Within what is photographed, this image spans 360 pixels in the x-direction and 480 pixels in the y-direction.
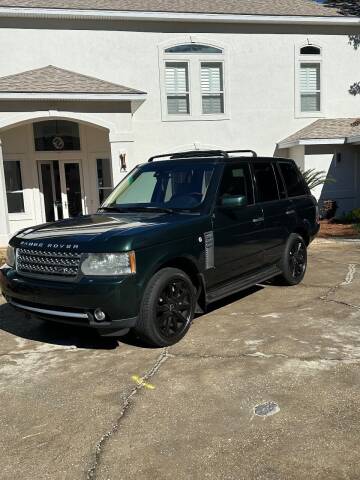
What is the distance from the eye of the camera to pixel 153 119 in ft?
46.5

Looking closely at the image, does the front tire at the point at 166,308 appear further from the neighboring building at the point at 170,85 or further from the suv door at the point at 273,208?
the neighboring building at the point at 170,85

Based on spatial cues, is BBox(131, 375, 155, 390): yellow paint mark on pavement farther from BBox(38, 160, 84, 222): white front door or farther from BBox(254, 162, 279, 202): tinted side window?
BBox(38, 160, 84, 222): white front door

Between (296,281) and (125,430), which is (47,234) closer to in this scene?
(125,430)

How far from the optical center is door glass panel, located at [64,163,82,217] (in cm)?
1442

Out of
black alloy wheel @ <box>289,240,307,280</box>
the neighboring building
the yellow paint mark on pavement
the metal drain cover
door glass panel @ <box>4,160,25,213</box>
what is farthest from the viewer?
door glass panel @ <box>4,160,25,213</box>

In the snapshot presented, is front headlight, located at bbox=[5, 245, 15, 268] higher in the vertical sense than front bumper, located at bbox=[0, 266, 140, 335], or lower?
higher

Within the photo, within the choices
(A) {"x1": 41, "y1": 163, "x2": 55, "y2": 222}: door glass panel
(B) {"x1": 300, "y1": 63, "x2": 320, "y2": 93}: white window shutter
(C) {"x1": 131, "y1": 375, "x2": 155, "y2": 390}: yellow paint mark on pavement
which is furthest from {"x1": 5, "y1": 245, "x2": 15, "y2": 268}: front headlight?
(B) {"x1": 300, "y1": 63, "x2": 320, "y2": 93}: white window shutter

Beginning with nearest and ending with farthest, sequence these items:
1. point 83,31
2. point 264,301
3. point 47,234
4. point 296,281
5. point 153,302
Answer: point 153,302 < point 47,234 < point 264,301 < point 296,281 < point 83,31

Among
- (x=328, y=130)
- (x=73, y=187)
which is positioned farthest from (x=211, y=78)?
(x=73, y=187)

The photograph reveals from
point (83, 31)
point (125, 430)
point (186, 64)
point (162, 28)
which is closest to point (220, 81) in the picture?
point (186, 64)

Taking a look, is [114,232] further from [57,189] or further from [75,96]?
[57,189]

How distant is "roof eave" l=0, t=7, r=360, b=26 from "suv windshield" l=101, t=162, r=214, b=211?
29.9 ft

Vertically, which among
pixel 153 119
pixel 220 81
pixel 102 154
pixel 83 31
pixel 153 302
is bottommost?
pixel 153 302

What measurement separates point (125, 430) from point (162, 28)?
43.6ft
